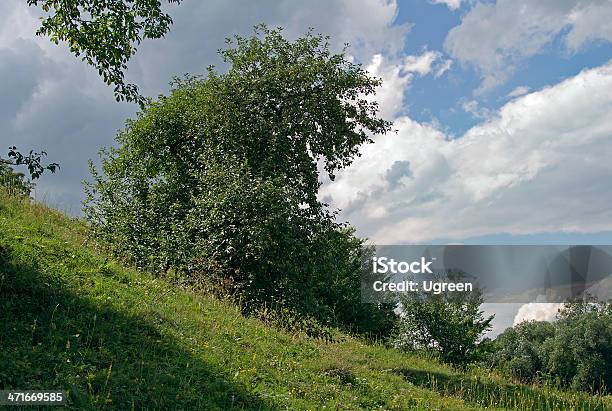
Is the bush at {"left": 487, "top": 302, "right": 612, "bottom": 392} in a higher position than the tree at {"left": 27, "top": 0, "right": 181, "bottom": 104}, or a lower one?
lower

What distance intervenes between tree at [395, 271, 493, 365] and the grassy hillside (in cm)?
1824

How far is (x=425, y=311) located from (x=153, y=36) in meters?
26.1

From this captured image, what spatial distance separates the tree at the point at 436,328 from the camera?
34031 mm

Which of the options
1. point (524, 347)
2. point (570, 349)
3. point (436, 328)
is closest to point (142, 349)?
point (436, 328)

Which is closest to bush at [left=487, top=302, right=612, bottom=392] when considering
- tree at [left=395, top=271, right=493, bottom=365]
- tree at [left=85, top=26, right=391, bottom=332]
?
tree at [left=395, top=271, right=493, bottom=365]

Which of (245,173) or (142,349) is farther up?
(245,173)

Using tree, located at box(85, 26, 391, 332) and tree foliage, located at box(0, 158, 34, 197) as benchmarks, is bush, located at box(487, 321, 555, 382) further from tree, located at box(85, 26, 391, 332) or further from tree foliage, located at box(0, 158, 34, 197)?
tree foliage, located at box(0, 158, 34, 197)

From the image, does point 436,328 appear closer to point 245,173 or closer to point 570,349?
point 245,173

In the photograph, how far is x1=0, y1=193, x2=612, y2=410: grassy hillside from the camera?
7977 mm

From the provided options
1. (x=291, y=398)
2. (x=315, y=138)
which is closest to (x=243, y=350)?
(x=291, y=398)

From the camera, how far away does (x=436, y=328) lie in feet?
115

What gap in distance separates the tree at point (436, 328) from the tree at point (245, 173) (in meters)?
14.5

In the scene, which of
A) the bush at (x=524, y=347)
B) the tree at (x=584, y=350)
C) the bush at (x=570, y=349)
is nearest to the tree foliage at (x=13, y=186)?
the bush at (x=570, y=349)

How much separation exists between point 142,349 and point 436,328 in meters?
28.7
